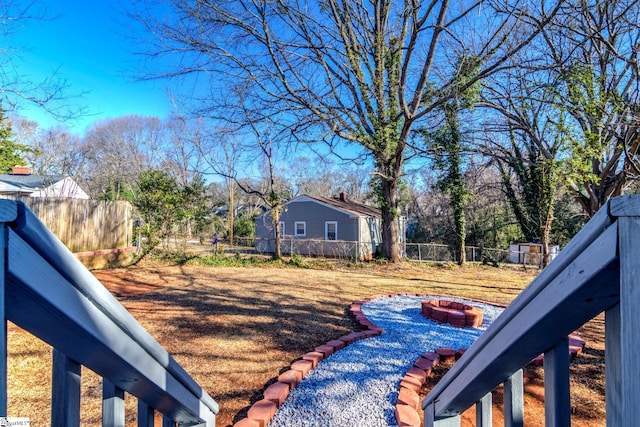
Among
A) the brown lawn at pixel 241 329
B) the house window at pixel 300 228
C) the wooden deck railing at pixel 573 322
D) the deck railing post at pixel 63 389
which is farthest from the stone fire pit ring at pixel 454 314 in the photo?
the house window at pixel 300 228

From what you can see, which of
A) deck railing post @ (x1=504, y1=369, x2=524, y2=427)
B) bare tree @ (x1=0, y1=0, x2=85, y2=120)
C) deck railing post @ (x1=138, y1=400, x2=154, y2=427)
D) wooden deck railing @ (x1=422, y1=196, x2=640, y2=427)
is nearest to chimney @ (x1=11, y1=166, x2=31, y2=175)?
bare tree @ (x1=0, y1=0, x2=85, y2=120)

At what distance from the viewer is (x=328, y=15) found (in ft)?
30.8

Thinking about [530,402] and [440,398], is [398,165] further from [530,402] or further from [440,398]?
[440,398]

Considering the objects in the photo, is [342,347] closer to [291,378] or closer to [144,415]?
[291,378]

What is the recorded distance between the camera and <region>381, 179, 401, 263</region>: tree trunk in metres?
12.2

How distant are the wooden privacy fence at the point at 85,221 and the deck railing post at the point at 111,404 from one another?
8943 mm

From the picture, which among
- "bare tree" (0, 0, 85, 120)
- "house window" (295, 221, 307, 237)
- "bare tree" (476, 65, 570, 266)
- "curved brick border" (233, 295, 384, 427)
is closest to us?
"curved brick border" (233, 295, 384, 427)

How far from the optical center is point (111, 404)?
3.16 feet

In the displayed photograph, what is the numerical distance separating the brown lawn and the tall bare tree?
14.7 feet

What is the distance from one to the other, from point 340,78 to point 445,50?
351 cm

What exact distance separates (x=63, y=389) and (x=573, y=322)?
4.32 feet

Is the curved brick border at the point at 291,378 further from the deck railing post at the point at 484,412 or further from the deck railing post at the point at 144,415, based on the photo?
the deck railing post at the point at 484,412

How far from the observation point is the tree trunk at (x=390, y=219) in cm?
1223

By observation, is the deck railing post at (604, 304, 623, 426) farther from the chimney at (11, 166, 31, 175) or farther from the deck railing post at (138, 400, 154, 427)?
the chimney at (11, 166, 31, 175)
